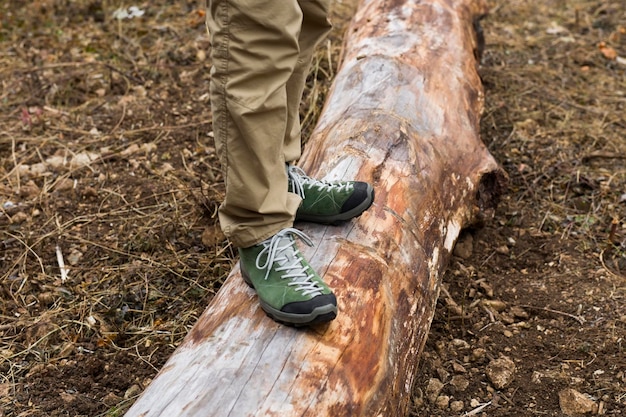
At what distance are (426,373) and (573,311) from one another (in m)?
0.77

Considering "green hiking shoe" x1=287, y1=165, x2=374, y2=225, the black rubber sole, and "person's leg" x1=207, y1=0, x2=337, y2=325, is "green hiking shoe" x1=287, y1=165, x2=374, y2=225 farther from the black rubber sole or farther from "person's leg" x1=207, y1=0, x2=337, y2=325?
the black rubber sole

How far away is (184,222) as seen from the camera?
379 centimetres

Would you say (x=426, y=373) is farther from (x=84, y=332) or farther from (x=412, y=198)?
(x=84, y=332)

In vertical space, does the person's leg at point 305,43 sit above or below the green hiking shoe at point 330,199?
above

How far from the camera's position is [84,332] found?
10.5 feet

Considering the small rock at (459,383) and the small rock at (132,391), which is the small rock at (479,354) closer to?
the small rock at (459,383)

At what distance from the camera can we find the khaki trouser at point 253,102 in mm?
2148

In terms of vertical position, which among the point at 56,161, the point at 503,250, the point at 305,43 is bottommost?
the point at 503,250

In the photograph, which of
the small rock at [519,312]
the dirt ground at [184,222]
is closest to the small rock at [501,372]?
the dirt ground at [184,222]

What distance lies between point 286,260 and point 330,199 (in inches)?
14.0

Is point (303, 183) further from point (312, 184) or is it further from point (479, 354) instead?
point (479, 354)

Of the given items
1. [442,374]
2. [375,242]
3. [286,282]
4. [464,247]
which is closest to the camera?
[286,282]

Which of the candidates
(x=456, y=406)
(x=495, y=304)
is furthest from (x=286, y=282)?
(x=495, y=304)

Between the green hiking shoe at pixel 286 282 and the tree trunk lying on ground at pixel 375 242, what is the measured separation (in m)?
0.06
